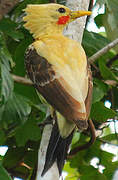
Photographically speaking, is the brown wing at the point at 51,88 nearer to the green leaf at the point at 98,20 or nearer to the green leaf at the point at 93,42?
the green leaf at the point at 93,42

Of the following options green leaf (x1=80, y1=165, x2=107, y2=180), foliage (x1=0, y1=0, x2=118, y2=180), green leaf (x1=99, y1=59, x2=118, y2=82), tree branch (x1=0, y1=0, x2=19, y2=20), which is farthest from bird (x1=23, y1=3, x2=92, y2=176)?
tree branch (x1=0, y1=0, x2=19, y2=20)

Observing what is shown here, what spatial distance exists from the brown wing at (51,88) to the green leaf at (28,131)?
0.33m

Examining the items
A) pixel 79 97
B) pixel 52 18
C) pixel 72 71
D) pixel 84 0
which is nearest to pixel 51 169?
pixel 79 97

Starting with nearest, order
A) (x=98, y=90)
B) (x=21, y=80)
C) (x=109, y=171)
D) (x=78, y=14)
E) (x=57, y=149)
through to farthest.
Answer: (x=57, y=149) < (x=21, y=80) < (x=78, y=14) < (x=98, y=90) < (x=109, y=171)

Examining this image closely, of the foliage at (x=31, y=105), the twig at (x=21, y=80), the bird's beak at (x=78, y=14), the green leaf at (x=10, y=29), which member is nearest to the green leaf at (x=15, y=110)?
the foliage at (x=31, y=105)

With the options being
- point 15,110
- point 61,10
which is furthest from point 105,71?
point 15,110

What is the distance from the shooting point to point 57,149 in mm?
3020

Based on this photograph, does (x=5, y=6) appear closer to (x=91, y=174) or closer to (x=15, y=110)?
(x=15, y=110)

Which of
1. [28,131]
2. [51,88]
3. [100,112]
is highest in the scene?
[51,88]

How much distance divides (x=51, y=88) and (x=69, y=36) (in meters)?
0.45

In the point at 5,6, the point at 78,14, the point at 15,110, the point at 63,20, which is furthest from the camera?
the point at 63,20

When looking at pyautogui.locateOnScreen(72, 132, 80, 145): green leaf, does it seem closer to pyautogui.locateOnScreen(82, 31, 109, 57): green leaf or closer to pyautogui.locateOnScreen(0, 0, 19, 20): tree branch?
pyautogui.locateOnScreen(82, 31, 109, 57): green leaf

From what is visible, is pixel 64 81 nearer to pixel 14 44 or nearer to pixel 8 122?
pixel 8 122

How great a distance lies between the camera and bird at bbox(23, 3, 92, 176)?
9.90 feet
